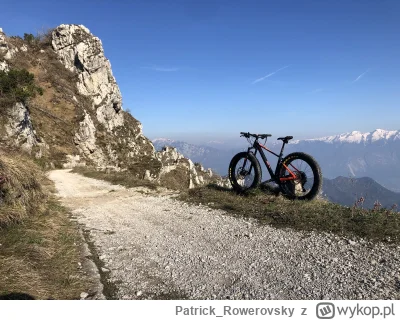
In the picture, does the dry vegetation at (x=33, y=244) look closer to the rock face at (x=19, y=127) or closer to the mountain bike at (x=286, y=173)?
the mountain bike at (x=286, y=173)

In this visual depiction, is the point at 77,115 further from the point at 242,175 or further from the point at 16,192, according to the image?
the point at 16,192

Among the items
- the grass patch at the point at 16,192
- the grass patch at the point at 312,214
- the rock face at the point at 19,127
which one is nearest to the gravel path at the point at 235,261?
the grass patch at the point at 312,214

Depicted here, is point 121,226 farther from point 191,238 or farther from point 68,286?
point 68,286

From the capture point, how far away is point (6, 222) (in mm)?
7145

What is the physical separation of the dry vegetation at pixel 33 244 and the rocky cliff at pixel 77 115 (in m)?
23.3

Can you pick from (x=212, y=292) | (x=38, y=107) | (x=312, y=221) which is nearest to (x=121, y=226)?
(x=212, y=292)

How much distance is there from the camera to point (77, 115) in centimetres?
4631

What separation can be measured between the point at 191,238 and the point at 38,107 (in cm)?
4401

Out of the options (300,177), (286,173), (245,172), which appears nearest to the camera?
(300,177)

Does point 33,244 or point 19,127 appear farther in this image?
point 19,127

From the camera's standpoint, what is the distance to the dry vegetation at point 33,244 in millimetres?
4922
